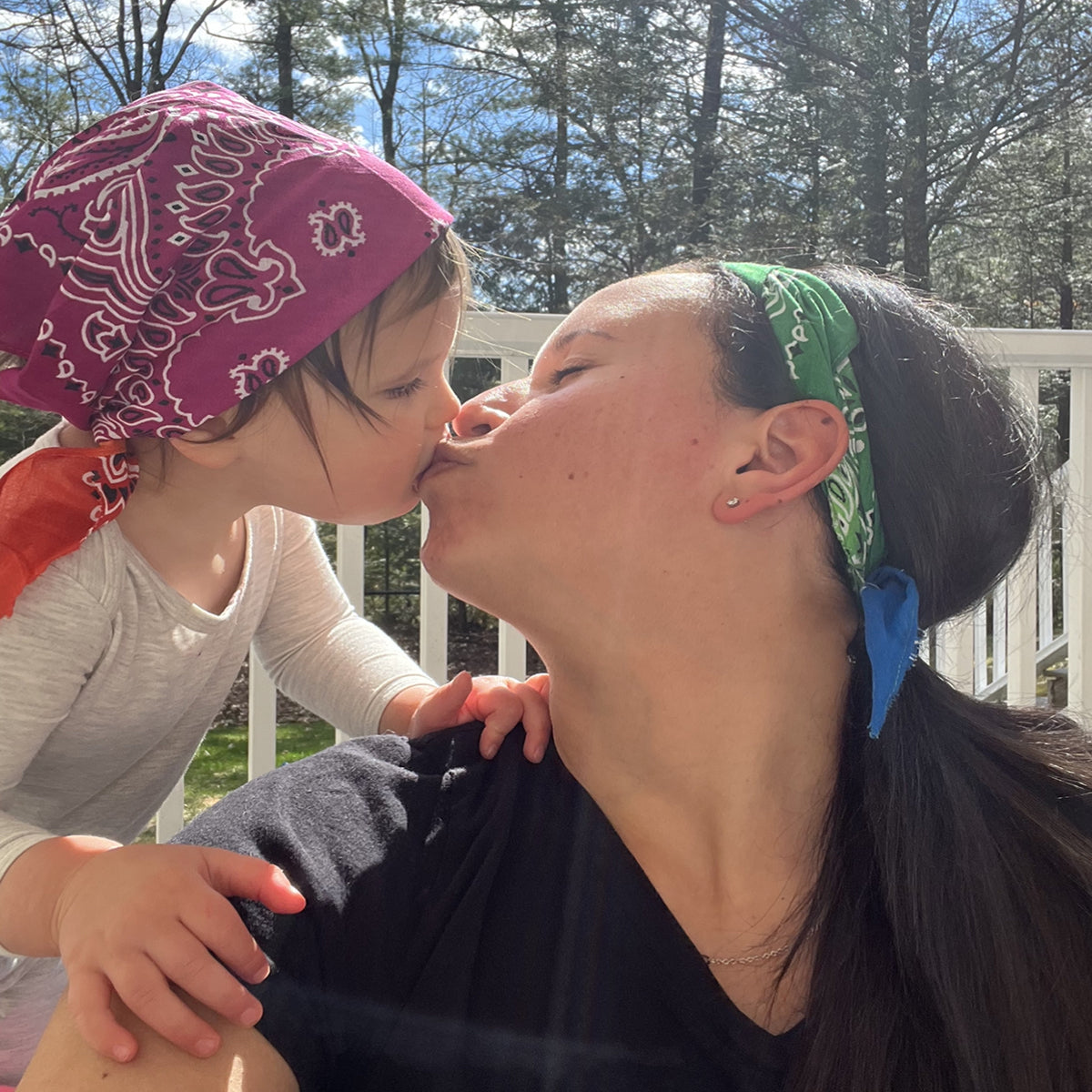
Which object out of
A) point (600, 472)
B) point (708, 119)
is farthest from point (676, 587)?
point (708, 119)

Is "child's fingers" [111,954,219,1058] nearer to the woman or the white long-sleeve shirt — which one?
the woman

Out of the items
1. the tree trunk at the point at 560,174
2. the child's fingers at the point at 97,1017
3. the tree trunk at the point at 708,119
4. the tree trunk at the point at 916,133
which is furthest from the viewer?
the tree trunk at the point at 916,133

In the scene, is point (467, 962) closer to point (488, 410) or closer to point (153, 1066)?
point (153, 1066)

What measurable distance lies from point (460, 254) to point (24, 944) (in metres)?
0.94

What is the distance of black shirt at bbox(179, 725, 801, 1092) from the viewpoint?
92 cm

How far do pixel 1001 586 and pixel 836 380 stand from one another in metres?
1.54

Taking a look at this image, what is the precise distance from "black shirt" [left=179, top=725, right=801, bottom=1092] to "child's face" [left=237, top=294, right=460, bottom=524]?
1.27 feet

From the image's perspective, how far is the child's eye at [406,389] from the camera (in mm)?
1270

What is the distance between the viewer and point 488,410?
4.14 ft

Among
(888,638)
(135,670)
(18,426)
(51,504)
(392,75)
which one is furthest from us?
(392,75)

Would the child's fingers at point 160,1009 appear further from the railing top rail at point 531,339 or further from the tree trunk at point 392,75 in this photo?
the tree trunk at point 392,75

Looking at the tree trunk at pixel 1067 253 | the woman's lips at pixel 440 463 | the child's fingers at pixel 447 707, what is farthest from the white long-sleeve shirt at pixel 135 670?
the tree trunk at pixel 1067 253

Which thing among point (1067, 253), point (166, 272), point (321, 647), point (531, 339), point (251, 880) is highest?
point (1067, 253)

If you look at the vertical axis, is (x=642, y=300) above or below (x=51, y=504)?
above
